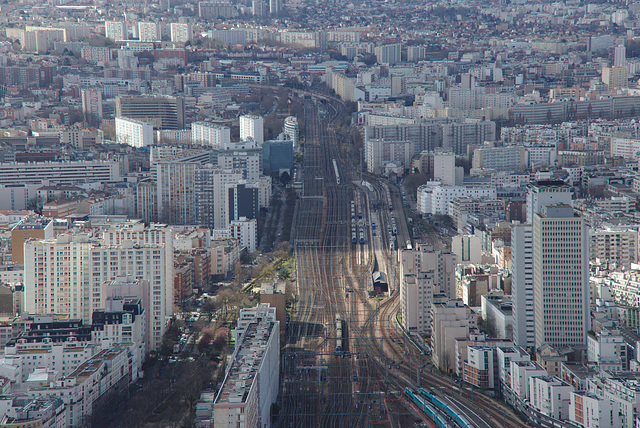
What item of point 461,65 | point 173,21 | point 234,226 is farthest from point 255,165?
A: point 173,21

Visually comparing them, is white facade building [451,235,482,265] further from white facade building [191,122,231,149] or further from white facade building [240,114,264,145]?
white facade building [240,114,264,145]

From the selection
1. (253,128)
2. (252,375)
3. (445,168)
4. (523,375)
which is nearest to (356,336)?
(523,375)

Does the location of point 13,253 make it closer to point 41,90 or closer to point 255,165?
point 255,165

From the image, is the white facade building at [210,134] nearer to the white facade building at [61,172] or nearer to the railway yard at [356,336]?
the white facade building at [61,172]

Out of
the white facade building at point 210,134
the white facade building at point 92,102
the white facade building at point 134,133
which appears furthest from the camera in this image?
the white facade building at point 92,102

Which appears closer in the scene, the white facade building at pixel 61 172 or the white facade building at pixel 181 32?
the white facade building at pixel 61 172

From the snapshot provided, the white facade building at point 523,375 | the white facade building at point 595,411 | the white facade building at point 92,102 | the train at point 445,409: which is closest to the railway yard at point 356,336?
the train at point 445,409

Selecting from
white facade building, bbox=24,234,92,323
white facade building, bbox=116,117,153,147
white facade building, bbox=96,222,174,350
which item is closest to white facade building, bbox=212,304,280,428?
white facade building, bbox=96,222,174,350

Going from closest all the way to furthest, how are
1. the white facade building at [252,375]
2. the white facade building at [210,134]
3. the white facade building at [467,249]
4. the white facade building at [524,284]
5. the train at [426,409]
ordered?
the white facade building at [252,375], the train at [426,409], the white facade building at [524,284], the white facade building at [467,249], the white facade building at [210,134]
